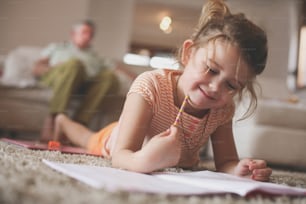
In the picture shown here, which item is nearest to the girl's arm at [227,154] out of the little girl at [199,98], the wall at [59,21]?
the little girl at [199,98]

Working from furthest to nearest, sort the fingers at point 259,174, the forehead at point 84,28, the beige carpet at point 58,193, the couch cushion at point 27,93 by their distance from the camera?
1. the forehead at point 84,28
2. the couch cushion at point 27,93
3. the fingers at point 259,174
4. the beige carpet at point 58,193

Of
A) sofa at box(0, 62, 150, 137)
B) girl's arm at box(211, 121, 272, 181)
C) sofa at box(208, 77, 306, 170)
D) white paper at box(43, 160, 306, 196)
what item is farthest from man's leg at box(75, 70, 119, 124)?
white paper at box(43, 160, 306, 196)

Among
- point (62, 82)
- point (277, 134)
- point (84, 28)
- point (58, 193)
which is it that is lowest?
point (277, 134)

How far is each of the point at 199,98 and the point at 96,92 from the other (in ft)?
3.39

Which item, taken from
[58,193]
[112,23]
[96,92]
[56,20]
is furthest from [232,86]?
[56,20]

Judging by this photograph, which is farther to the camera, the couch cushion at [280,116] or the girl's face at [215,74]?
the couch cushion at [280,116]

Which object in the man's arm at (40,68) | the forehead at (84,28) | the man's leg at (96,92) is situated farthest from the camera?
the forehead at (84,28)

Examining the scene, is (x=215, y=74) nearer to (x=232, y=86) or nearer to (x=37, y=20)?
(x=232, y=86)

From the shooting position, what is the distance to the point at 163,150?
48 centimetres

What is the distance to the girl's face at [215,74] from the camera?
1.93 feet

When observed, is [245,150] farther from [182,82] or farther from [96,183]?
[96,183]

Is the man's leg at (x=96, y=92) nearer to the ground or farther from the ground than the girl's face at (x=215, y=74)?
nearer to the ground

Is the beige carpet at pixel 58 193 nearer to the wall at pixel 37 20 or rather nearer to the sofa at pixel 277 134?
the sofa at pixel 277 134

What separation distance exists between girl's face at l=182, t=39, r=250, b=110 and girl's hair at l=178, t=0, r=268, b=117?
0.01m
